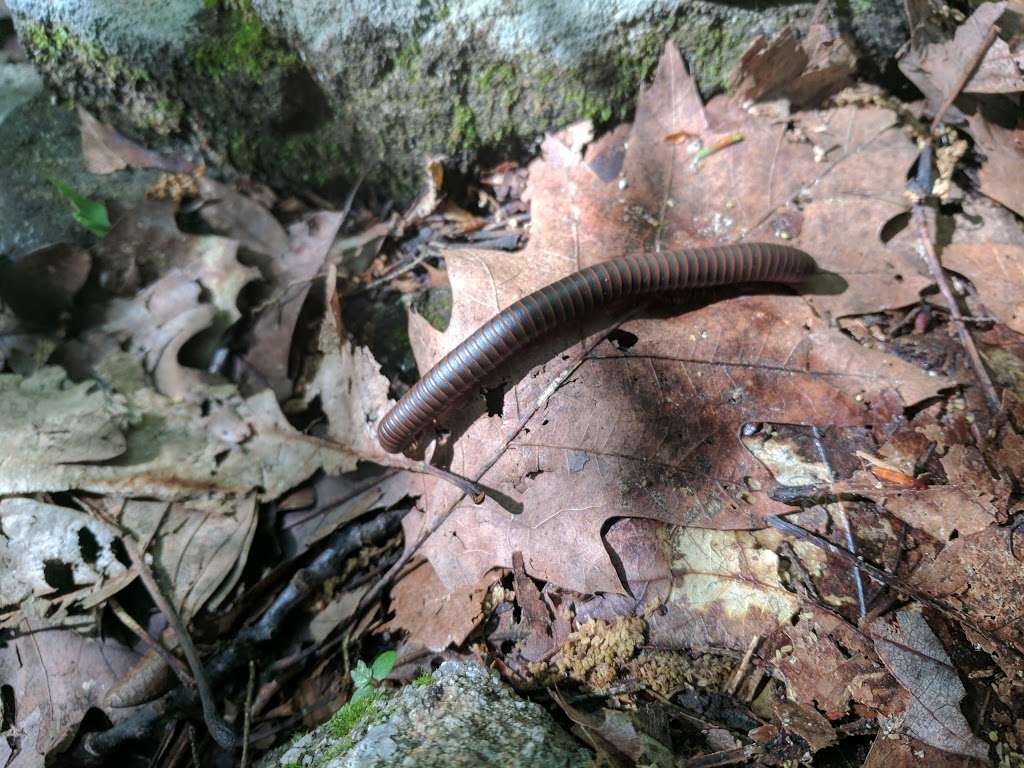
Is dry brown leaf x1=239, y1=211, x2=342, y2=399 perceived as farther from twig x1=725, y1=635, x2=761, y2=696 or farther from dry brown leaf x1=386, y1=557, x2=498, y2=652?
twig x1=725, y1=635, x2=761, y2=696

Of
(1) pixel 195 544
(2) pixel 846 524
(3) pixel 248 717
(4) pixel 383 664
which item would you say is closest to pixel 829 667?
(2) pixel 846 524

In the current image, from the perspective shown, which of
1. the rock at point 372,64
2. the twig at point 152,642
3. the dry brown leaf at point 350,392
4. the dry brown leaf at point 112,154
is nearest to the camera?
the twig at point 152,642

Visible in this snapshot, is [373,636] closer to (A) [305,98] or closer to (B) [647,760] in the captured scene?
(B) [647,760]

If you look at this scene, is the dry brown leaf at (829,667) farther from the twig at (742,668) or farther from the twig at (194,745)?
the twig at (194,745)

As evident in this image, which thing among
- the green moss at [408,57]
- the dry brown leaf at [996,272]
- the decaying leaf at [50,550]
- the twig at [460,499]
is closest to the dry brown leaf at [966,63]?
the dry brown leaf at [996,272]

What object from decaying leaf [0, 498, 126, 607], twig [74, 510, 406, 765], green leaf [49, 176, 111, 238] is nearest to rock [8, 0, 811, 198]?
green leaf [49, 176, 111, 238]

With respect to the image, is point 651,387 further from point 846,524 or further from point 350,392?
point 350,392
